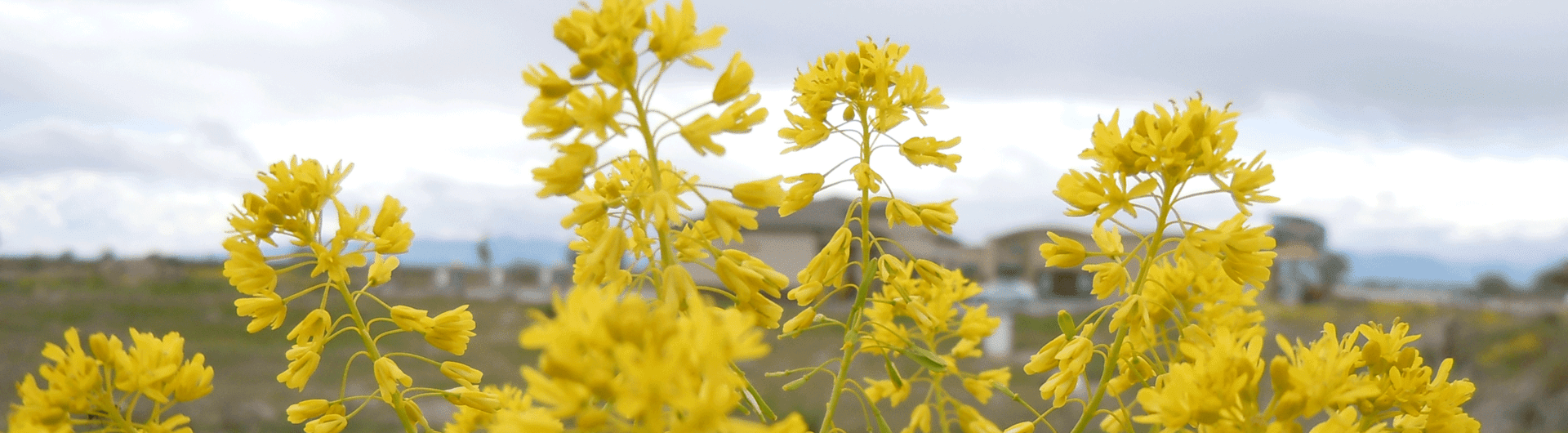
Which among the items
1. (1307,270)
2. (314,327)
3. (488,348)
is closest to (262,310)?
(314,327)

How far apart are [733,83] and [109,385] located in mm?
1009

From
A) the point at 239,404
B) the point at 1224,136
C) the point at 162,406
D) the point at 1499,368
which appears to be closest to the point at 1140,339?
the point at 1224,136

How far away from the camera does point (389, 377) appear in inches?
55.1

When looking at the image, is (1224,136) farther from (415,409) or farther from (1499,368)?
(1499,368)

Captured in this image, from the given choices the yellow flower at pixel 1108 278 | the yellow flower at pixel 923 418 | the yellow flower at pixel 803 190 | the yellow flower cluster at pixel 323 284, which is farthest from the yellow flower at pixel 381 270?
the yellow flower at pixel 1108 278

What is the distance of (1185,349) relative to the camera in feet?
4.37

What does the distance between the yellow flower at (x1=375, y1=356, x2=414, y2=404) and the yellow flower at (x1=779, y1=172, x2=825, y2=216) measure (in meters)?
0.66

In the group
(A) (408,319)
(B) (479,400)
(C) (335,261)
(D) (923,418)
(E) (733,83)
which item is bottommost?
(D) (923,418)

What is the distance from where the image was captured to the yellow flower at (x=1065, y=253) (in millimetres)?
1456

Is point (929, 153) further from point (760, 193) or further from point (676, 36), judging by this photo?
point (676, 36)

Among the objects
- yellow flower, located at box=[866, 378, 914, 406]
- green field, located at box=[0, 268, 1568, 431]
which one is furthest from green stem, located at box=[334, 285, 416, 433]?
green field, located at box=[0, 268, 1568, 431]

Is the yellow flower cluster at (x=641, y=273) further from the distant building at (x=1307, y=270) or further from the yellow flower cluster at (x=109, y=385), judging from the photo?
the distant building at (x=1307, y=270)

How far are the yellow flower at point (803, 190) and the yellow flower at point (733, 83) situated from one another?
42 centimetres

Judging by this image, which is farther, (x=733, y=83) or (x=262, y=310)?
(x=262, y=310)
